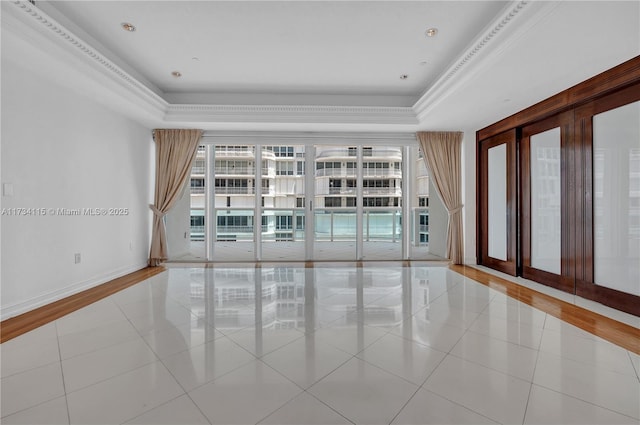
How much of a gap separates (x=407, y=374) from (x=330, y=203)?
4256mm

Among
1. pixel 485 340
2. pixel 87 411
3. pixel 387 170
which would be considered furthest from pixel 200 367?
pixel 387 170

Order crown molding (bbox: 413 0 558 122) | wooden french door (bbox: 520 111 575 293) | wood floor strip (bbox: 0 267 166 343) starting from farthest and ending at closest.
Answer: wooden french door (bbox: 520 111 575 293) → wood floor strip (bbox: 0 267 166 343) → crown molding (bbox: 413 0 558 122)

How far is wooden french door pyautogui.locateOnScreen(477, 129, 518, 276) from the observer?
4.45 metres

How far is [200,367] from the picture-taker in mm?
1826

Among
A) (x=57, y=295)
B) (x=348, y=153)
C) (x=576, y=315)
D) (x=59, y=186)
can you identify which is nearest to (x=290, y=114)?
(x=348, y=153)

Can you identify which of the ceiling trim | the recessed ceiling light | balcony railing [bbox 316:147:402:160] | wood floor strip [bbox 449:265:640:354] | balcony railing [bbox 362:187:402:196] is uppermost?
the recessed ceiling light

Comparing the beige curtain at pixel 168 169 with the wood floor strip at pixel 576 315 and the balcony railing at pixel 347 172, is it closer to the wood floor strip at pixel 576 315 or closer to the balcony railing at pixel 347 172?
the balcony railing at pixel 347 172

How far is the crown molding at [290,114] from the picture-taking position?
4605 mm

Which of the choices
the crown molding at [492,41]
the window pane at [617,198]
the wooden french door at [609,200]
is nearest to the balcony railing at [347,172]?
the crown molding at [492,41]

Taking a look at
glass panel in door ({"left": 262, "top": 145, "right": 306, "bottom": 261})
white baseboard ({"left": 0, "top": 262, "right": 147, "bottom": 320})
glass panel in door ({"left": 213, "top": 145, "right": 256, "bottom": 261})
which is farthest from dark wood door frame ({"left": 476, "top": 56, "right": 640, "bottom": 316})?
white baseboard ({"left": 0, "top": 262, "right": 147, "bottom": 320})

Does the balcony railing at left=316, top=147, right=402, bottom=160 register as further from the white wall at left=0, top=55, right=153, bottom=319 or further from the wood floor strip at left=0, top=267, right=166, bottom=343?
the wood floor strip at left=0, top=267, right=166, bottom=343

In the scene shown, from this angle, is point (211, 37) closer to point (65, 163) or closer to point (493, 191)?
point (65, 163)

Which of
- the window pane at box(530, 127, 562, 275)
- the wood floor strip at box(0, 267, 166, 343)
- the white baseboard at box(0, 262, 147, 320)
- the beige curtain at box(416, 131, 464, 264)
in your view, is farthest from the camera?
the beige curtain at box(416, 131, 464, 264)

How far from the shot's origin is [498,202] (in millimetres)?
4789
